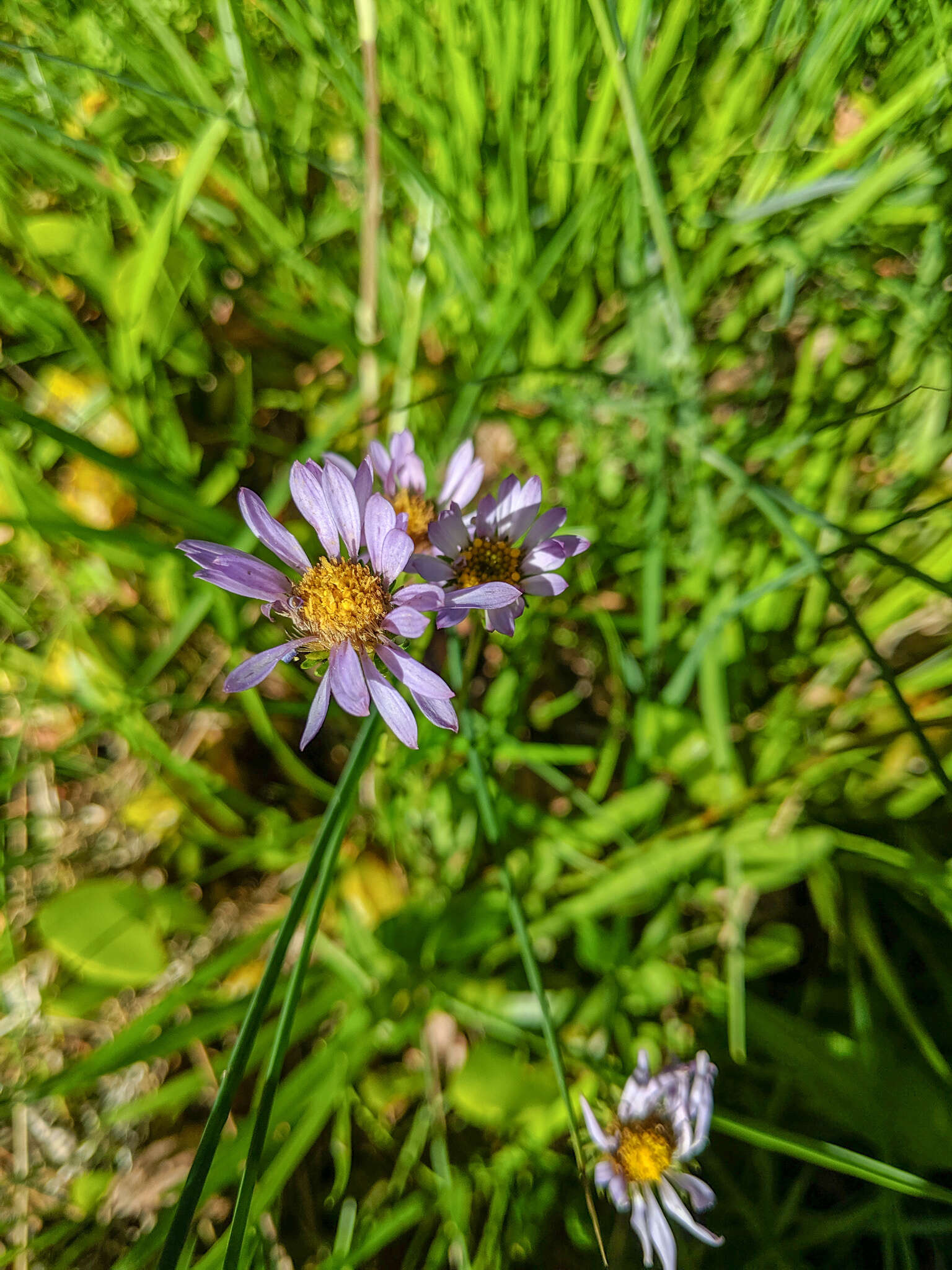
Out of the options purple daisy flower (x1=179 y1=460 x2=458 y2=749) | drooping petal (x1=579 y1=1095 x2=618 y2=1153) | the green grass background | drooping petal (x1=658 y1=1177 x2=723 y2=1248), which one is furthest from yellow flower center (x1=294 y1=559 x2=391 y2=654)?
drooping petal (x1=658 y1=1177 x2=723 y2=1248)

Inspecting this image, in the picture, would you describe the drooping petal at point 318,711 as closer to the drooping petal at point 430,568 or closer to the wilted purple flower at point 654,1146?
the drooping petal at point 430,568

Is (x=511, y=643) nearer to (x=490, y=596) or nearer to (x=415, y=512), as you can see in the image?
(x=415, y=512)

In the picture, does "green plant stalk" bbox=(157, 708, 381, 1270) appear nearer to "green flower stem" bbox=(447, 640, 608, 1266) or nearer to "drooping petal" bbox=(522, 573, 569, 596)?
"green flower stem" bbox=(447, 640, 608, 1266)

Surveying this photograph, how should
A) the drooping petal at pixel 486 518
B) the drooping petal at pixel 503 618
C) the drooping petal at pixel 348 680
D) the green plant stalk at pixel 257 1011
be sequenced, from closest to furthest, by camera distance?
the green plant stalk at pixel 257 1011 → the drooping petal at pixel 348 680 → the drooping petal at pixel 503 618 → the drooping petal at pixel 486 518

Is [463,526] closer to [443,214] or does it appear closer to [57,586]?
[443,214]

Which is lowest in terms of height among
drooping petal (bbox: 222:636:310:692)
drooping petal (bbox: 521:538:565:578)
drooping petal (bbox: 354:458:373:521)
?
drooping petal (bbox: 222:636:310:692)

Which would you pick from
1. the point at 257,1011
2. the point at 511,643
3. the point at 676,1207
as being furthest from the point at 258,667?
the point at 676,1207

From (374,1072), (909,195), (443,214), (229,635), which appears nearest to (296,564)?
(229,635)

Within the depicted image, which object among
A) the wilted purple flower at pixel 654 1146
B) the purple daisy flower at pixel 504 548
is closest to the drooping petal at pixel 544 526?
the purple daisy flower at pixel 504 548
